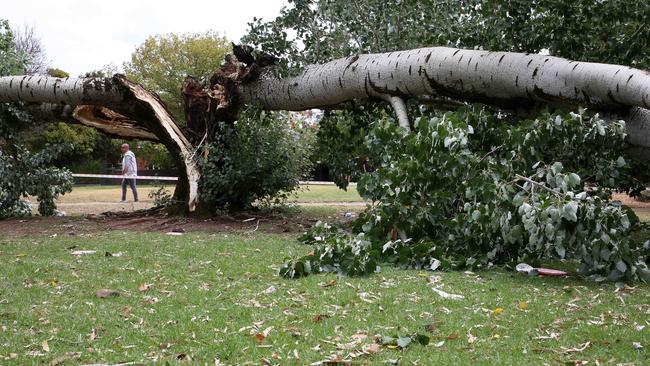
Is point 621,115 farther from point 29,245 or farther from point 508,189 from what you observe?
point 29,245

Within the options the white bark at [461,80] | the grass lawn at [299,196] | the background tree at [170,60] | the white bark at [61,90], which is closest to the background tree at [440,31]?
the white bark at [461,80]

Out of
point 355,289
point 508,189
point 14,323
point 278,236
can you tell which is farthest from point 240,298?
point 278,236

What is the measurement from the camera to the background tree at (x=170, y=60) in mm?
33156

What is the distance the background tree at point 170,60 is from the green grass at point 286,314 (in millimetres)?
28873

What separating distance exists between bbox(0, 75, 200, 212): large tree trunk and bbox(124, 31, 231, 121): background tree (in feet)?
75.7

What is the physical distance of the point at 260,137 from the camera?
375 inches

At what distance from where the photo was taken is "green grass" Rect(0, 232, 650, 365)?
9.72 feet

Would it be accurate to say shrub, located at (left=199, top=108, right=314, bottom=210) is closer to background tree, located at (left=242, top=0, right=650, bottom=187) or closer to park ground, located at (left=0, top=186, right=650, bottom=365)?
background tree, located at (left=242, top=0, right=650, bottom=187)

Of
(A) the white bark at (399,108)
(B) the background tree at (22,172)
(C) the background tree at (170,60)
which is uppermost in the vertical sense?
(C) the background tree at (170,60)

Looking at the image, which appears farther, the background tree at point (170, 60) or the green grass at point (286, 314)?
the background tree at point (170, 60)

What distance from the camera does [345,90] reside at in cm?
814

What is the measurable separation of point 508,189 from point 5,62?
9.74m

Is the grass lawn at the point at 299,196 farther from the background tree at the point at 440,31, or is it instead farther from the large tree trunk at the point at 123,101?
the background tree at the point at 440,31

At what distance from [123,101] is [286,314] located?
6.97 meters
